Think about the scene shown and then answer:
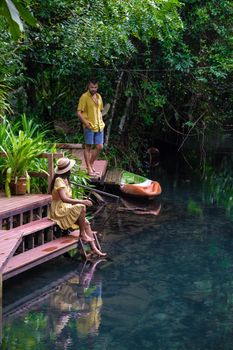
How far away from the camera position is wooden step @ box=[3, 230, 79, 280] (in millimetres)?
6140

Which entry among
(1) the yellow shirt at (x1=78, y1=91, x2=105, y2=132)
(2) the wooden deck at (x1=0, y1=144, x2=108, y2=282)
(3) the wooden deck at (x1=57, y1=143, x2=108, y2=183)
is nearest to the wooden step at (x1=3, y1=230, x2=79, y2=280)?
(2) the wooden deck at (x1=0, y1=144, x2=108, y2=282)

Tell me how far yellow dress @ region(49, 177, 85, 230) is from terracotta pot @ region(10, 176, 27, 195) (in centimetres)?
62

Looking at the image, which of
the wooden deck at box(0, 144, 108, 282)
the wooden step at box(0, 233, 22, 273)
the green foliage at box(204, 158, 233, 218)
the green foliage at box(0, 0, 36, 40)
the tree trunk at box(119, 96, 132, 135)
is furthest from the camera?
the tree trunk at box(119, 96, 132, 135)

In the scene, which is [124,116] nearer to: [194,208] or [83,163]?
[83,163]

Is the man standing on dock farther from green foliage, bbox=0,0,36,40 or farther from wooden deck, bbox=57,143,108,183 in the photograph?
green foliage, bbox=0,0,36,40

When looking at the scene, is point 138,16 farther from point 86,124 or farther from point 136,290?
point 136,290

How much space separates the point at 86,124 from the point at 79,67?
3.25m

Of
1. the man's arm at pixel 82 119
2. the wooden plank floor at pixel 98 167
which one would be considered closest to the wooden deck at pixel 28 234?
the man's arm at pixel 82 119

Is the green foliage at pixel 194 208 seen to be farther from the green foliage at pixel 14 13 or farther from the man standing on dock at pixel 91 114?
the green foliage at pixel 14 13

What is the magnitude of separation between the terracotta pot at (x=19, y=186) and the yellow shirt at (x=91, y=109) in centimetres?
234

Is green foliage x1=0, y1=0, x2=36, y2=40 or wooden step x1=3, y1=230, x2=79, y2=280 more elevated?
green foliage x1=0, y1=0, x2=36, y2=40

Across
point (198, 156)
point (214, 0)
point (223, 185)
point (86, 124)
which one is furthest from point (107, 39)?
point (198, 156)

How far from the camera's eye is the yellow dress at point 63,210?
7.25 meters

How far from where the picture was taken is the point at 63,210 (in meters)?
7.32
